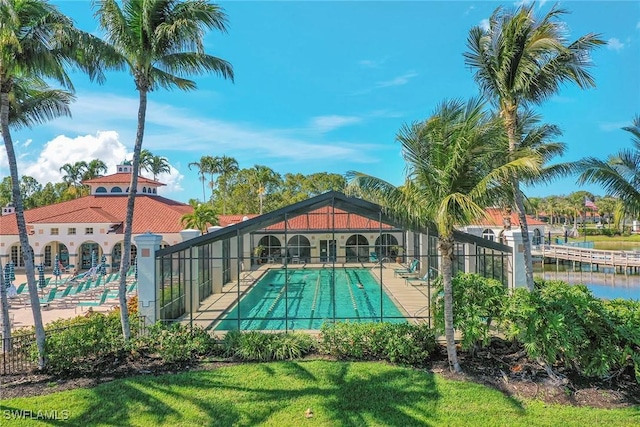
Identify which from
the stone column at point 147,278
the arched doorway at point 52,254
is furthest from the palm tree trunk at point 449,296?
the arched doorway at point 52,254

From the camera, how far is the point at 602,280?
99.3 ft

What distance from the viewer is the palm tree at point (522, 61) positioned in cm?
1009

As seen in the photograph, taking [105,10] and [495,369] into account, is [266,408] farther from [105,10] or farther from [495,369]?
[105,10]

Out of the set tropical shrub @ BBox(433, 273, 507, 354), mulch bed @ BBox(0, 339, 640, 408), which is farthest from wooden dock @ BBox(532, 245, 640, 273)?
tropical shrub @ BBox(433, 273, 507, 354)

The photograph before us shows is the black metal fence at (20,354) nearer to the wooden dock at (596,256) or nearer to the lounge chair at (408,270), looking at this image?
the lounge chair at (408,270)

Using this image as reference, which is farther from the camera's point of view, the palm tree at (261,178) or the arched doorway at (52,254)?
the palm tree at (261,178)

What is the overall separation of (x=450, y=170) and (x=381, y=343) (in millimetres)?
4683

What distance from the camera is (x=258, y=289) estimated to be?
21781 millimetres

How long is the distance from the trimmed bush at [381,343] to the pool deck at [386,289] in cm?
231

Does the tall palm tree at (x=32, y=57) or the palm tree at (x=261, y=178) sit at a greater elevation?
the palm tree at (x=261, y=178)

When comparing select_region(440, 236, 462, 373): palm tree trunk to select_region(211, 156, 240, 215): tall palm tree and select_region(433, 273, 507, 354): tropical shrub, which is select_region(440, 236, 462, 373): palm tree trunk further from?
select_region(211, 156, 240, 215): tall palm tree

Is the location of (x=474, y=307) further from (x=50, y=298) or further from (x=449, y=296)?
(x=50, y=298)

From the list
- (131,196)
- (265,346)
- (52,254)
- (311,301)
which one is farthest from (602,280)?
(52,254)

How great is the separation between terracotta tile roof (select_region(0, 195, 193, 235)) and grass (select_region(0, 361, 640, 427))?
23194 mm
